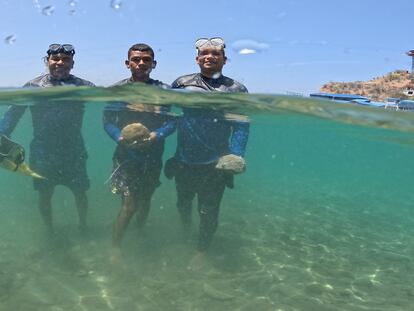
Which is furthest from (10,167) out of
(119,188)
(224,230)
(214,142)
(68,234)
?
(224,230)

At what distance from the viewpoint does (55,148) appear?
8812 mm

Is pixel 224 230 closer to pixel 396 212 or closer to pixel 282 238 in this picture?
pixel 282 238

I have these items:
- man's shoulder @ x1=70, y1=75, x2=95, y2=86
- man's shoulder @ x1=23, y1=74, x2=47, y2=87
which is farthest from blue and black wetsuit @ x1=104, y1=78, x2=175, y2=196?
man's shoulder @ x1=23, y1=74, x2=47, y2=87

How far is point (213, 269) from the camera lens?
27.6 ft

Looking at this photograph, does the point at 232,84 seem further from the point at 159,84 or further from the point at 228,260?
the point at 228,260

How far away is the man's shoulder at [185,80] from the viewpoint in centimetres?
778

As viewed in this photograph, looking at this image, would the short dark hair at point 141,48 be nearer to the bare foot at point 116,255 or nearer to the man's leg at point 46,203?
the man's leg at point 46,203

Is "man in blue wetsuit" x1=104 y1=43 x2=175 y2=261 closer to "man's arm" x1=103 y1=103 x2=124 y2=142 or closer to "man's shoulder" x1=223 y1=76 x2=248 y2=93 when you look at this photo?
"man's arm" x1=103 y1=103 x2=124 y2=142

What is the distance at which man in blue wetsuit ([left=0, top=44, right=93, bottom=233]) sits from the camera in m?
8.48

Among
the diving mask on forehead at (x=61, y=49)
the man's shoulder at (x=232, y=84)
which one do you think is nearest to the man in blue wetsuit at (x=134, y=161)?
the diving mask on forehead at (x=61, y=49)

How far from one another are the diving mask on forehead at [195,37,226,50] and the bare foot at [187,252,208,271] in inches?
173

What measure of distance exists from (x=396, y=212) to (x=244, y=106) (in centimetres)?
1102

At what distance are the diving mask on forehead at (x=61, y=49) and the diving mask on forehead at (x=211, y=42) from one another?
2594mm

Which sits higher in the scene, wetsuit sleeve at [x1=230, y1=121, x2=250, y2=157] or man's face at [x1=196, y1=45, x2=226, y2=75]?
man's face at [x1=196, y1=45, x2=226, y2=75]
